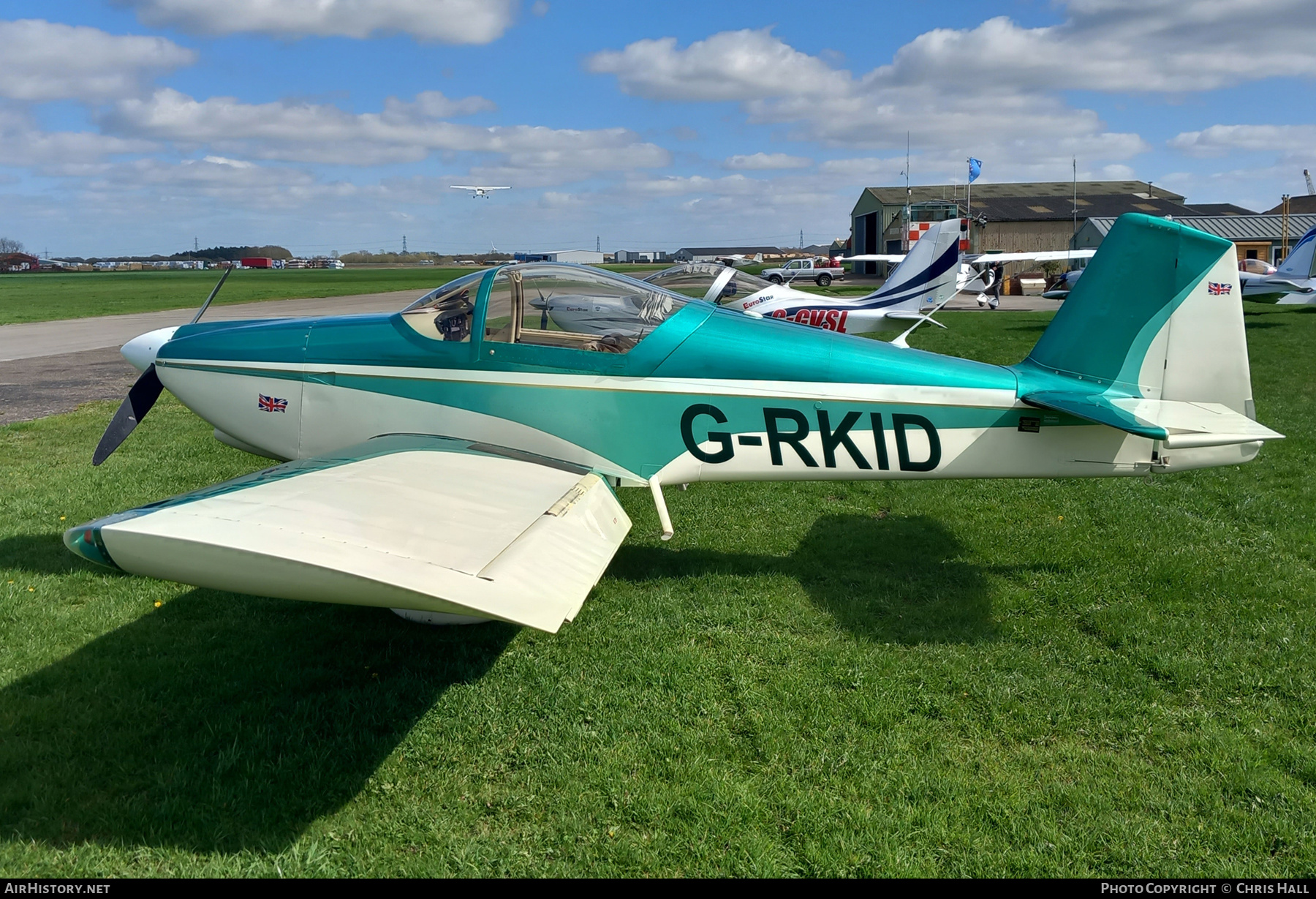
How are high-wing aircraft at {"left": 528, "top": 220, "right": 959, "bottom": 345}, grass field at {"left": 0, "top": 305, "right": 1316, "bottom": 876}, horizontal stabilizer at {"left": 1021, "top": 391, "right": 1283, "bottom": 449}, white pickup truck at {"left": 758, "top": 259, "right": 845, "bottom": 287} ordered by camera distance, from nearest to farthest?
1. grass field at {"left": 0, "top": 305, "right": 1316, "bottom": 876}
2. horizontal stabilizer at {"left": 1021, "top": 391, "right": 1283, "bottom": 449}
3. high-wing aircraft at {"left": 528, "top": 220, "right": 959, "bottom": 345}
4. white pickup truck at {"left": 758, "top": 259, "right": 845, "bottom": 287}

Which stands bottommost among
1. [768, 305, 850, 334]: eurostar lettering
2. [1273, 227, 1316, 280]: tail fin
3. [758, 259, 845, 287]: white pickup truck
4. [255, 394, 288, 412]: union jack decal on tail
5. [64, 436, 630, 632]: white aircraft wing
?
[64, 436, 630, 632]: white aircraft wing

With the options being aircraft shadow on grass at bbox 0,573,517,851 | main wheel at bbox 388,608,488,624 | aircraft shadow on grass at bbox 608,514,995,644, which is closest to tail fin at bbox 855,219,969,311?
aircraft shadow on grass at bbox 608,514,995,644

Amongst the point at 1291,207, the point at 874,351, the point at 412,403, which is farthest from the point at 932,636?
the point at 1291,207

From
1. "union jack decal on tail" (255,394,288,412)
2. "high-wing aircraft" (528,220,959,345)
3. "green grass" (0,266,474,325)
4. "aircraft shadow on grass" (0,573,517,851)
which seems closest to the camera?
"aircraft shadow on grass" (0,573,517,851)

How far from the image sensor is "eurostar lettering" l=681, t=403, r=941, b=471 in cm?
489

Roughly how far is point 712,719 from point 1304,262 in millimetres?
29601

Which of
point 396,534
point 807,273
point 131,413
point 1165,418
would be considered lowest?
point 396,534

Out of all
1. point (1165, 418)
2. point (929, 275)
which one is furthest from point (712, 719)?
point (929, 275)

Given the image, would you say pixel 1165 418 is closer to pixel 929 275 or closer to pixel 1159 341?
pixel 1159 341

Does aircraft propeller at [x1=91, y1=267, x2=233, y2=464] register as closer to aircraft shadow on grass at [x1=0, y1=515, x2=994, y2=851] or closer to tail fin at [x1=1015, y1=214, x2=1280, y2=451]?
aircraft shadow on grass at [x1=0, y1=515, x2=994, y2=851]

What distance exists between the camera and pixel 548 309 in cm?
516

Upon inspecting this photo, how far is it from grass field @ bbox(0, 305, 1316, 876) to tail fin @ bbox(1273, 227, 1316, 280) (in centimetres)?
2435

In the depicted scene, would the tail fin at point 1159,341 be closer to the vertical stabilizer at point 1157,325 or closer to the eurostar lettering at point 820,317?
the vertical stabilizer at point 1157,325

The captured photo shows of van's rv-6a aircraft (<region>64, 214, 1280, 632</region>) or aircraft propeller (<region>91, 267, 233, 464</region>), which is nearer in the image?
van's rv-6a aircraft (<region>64, 214, 1280, 632</region>)
